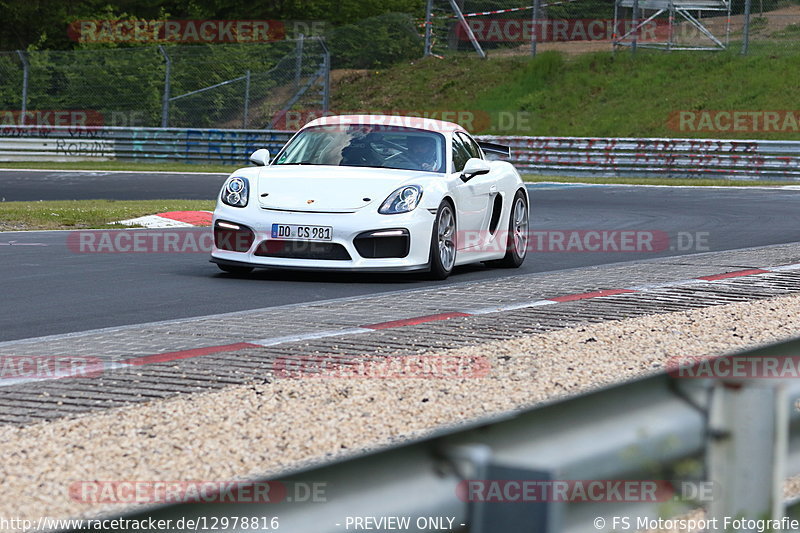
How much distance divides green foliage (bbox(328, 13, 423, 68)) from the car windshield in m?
28.4

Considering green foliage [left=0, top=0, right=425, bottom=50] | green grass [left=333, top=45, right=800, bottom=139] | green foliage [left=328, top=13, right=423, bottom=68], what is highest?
green foliage [left=0, top=0, right=425, bottom=50]

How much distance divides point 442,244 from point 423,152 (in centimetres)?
92

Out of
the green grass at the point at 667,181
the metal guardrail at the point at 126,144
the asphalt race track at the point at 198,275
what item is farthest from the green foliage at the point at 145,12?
the asphalt race track at the point at 198,275

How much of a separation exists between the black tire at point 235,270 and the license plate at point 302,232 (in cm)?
62

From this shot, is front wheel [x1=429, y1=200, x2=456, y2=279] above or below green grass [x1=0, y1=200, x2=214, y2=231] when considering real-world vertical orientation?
above

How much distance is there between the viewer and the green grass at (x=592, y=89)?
3362cm

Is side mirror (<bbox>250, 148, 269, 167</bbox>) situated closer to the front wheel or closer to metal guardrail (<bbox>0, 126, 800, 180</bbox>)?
the front wheel

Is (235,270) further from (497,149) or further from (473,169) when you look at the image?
(497,149)

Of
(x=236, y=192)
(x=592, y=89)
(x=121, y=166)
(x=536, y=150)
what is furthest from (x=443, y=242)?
(x=592, y=89)

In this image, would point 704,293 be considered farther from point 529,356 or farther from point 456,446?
point 456,446

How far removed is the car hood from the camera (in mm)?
9766

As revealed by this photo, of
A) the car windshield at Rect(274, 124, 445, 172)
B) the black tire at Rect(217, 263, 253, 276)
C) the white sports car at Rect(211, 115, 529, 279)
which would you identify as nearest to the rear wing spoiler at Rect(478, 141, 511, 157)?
the white sports car at Rect(211, 115, 529, 279)

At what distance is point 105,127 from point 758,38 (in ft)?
58.7

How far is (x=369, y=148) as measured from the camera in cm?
1079
